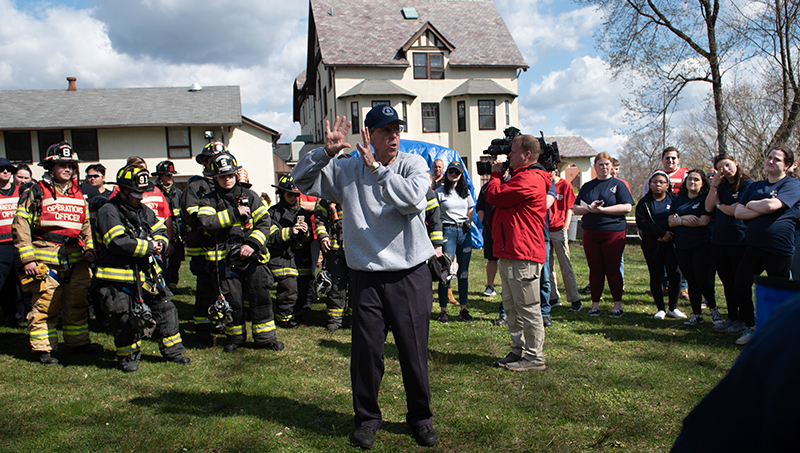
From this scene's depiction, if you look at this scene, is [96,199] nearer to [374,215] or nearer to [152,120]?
[374,215]

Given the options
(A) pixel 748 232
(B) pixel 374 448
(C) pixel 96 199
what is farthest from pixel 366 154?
(A) pixel 748 232

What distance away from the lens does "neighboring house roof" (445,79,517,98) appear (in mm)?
29078

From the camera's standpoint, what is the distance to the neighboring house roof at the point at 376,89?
92.3 ft

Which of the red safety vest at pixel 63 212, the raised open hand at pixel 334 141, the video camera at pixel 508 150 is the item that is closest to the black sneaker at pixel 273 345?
the red safety vest at pixel 63 212

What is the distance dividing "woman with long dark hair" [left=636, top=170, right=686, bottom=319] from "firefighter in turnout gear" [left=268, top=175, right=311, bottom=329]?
4848 millimetres

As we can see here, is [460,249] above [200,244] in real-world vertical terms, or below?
below

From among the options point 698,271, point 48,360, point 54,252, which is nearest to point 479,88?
point 698,271

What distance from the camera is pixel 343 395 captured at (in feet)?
14.6

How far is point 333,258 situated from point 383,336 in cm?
341

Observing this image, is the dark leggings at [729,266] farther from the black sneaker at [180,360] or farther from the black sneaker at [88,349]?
the black sneaker at [88,349]

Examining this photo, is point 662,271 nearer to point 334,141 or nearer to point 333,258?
point 333,258

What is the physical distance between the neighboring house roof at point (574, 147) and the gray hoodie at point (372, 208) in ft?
180

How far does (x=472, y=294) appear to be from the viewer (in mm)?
8938

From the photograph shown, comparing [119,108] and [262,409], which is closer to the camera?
[262,409]
